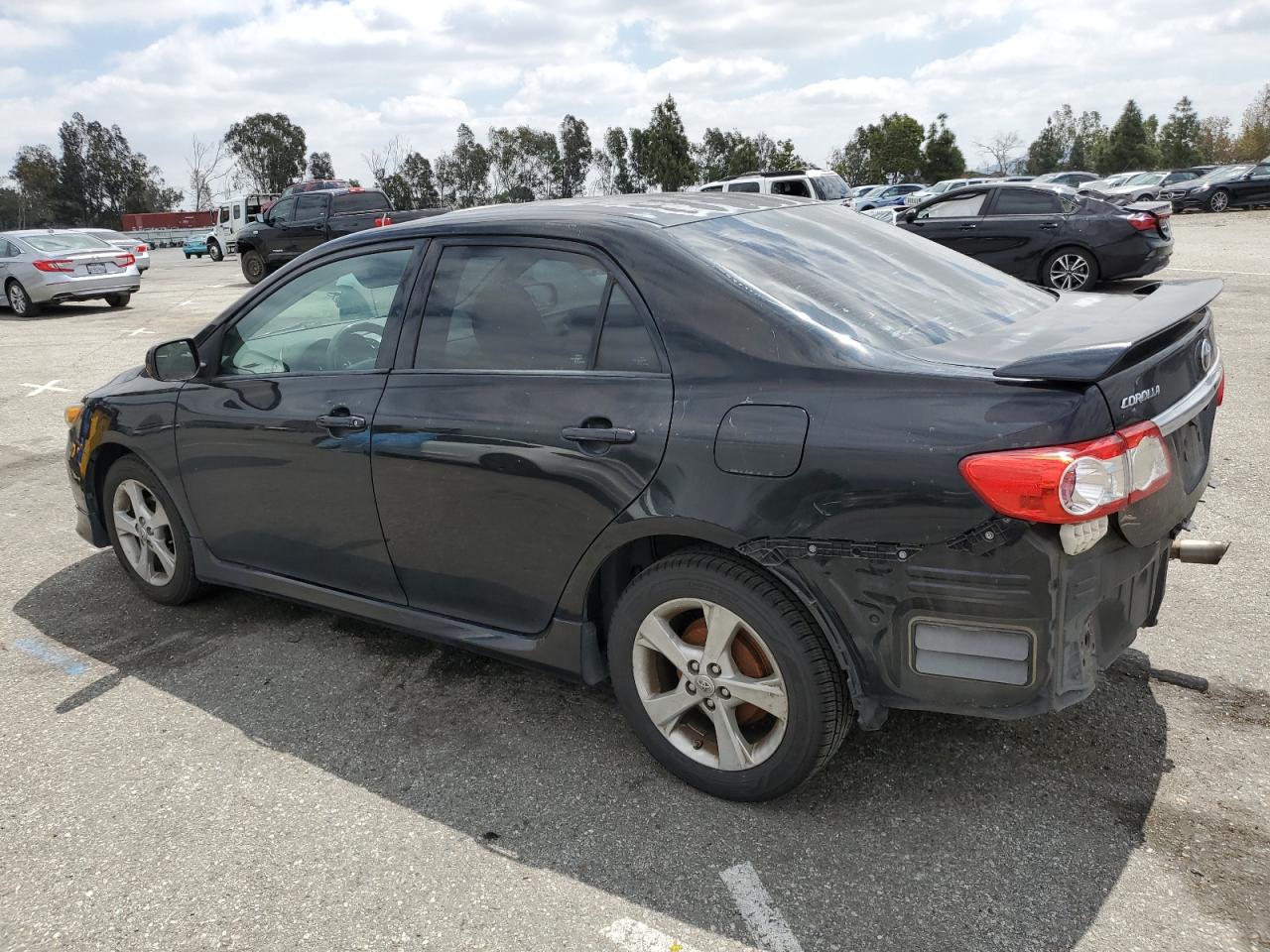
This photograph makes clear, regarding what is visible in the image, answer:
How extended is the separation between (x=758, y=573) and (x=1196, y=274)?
586 inches

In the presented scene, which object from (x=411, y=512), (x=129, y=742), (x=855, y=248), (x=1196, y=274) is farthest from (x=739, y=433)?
(x=1196, y=274)

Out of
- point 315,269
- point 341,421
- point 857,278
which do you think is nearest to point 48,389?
point 315,269

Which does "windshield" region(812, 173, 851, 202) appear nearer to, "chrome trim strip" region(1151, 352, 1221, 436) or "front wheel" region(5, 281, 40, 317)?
"front wheel" region(5, 281, 40, 317)

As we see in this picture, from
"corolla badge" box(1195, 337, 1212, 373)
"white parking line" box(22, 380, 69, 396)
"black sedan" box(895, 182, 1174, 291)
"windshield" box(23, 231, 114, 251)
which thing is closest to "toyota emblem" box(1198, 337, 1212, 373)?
"corolla badge" box(1195, 337, 1212, 373)

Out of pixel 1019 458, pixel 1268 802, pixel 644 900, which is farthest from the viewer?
pixel 1268 802

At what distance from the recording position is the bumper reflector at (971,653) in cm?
243

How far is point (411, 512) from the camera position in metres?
3.44

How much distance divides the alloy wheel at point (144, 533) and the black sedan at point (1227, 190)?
36425 mm

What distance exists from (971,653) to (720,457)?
0.80 metres

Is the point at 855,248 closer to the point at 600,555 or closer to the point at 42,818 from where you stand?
the point at 600,555

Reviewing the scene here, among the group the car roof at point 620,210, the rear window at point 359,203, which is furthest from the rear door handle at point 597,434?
the rear window at point 359,203

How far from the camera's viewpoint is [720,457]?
272cm

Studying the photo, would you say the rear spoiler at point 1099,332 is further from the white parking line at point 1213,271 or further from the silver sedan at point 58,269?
the silver sedan at point 58,269

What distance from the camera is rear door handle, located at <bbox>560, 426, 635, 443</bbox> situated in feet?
9.48
